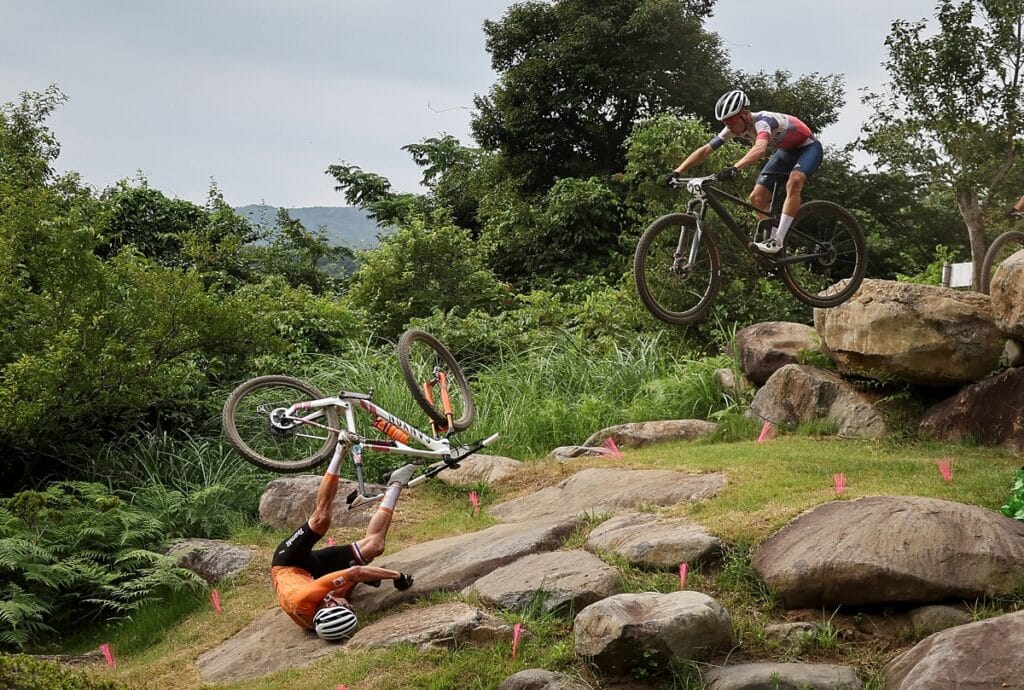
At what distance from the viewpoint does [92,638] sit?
8492 mm

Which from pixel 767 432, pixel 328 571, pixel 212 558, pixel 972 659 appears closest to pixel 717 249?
pixel 767 432

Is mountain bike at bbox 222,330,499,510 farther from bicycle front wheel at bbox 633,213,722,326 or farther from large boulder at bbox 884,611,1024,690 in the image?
large boulder at bbox 884,611,1024,690

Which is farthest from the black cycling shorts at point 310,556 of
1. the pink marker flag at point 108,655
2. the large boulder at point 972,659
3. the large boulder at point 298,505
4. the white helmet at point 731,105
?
the white helmet at point 731,105

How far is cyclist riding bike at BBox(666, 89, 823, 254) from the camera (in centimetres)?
725

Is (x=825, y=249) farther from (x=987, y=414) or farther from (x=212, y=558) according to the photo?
(x=212, y=558)

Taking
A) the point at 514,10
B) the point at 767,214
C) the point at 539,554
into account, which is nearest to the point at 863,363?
the point at 767,214

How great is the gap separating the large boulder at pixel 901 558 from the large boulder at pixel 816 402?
3414 millimetres

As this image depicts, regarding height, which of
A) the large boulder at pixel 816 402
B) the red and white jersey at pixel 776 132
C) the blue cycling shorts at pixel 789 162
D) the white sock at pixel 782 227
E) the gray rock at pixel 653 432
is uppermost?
the red and white jersey at pixel 776 132

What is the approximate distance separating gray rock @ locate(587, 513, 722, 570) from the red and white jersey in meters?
2.60

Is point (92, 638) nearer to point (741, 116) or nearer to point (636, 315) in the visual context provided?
point (741, 116)

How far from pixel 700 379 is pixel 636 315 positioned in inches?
90.5

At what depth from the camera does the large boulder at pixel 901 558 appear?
6.06 meters

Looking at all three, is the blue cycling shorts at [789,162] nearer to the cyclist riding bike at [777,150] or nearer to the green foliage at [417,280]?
the cyclist riding bike at [777,150]

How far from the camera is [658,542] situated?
6906mm
